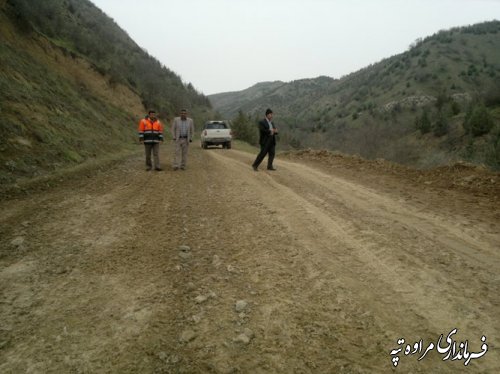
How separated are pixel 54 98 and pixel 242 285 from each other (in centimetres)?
1548

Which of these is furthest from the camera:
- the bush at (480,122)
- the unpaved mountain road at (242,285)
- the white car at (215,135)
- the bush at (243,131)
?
the bush at (243,131)

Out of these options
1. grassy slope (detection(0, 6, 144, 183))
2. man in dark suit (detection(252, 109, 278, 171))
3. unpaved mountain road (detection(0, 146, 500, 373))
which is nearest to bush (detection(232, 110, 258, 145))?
grassy slope (detection(0, 6, 144, 183))

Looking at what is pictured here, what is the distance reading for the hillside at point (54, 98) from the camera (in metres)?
10.0

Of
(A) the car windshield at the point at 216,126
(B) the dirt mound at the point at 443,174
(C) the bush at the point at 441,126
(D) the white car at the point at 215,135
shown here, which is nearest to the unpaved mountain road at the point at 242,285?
(B) the dirt mound at the point at 443,174

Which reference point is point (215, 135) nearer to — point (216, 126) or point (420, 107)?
point (216, 126)

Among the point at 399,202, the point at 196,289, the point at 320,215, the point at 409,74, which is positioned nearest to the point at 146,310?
the point at 196,289

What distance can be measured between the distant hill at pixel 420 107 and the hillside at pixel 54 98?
15.2 metres

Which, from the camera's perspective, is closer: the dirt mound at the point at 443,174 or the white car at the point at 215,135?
the dirt mound at the point at 443,174

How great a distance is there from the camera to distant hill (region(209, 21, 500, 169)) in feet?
111

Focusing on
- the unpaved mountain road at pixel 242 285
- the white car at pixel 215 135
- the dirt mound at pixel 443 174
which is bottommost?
the unpaved mountain road at pixel 242 285

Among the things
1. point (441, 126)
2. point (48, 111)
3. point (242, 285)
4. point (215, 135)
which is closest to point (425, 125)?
point (441, 126)

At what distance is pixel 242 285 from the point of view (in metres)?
3.69

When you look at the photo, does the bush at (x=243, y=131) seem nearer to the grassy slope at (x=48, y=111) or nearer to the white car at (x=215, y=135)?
the grassy slope at (x=48, y=111)

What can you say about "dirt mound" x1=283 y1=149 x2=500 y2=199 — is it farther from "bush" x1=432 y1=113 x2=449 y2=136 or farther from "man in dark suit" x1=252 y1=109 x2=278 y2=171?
"bush" x1=432 y1=113 x2=449 y2=136
